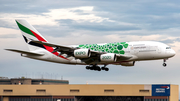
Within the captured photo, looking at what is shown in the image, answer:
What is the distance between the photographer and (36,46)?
71562mm

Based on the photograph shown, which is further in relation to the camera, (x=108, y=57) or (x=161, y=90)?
(x=161, y=90)

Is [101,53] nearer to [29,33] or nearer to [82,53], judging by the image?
[82,53]

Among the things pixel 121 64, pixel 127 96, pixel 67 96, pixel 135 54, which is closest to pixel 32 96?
pixel 67 96

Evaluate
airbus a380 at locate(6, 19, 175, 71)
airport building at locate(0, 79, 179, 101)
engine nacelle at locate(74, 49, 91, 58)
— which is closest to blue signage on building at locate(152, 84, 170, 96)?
airport building at locate(0, 79, 179, 101)

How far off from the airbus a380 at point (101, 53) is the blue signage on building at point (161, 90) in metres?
23.7

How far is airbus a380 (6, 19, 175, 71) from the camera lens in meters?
61.5

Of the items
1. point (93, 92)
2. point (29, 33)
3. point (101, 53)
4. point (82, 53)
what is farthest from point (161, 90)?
point (29, 33)

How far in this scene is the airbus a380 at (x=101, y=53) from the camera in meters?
61.5

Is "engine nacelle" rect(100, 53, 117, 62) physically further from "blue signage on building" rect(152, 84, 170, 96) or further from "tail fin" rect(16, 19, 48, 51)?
"blue signage on building" rect(152, 84, 170, 96)

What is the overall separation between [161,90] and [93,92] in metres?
18.7

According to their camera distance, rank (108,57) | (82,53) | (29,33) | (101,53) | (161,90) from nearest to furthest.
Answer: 1. (82,53)
2. (108,57)
3. (101,53)
4. (29,33)
5. (161,90)

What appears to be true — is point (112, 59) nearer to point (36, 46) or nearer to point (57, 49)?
point (57, 49)

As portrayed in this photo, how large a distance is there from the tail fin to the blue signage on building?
35.7m

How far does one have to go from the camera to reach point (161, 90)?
91688 mm
